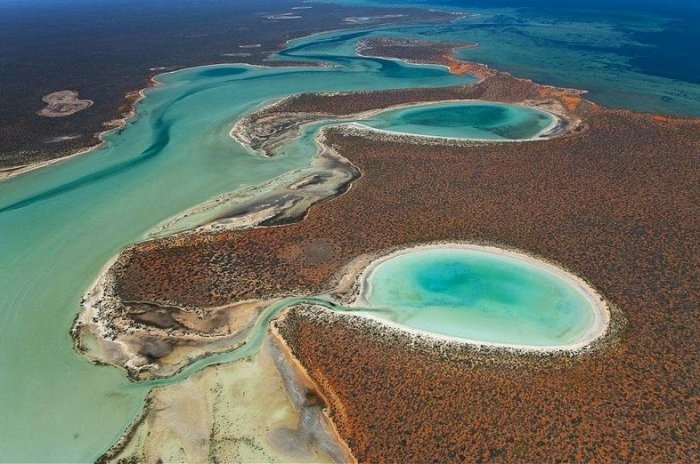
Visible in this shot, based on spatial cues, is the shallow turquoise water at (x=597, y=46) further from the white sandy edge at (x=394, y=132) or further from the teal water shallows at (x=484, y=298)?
the teal water shallows at (x=484, y=298)

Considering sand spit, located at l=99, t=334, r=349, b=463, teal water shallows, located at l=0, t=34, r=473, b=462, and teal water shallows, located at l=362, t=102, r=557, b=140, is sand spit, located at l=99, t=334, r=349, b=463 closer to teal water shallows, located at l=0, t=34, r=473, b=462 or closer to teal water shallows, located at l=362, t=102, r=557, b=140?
teal water shallows, located at l=0, t=34, r=473, b=462

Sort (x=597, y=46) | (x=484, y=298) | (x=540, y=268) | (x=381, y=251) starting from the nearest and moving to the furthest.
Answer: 1. (x=484, y=298)
2. (x=540, y=268)
3. (x=381, y=251)
4. (x=597, y=46)

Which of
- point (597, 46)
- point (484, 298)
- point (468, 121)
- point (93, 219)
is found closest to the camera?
point (484, 298)

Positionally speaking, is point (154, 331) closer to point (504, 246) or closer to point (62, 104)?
point (504, 246)

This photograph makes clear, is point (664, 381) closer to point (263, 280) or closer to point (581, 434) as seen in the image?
point (581, 434)

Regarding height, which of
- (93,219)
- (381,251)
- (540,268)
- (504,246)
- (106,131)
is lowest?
(93,219)

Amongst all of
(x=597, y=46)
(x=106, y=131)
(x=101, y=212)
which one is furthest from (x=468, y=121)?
(x=597, y=46)
